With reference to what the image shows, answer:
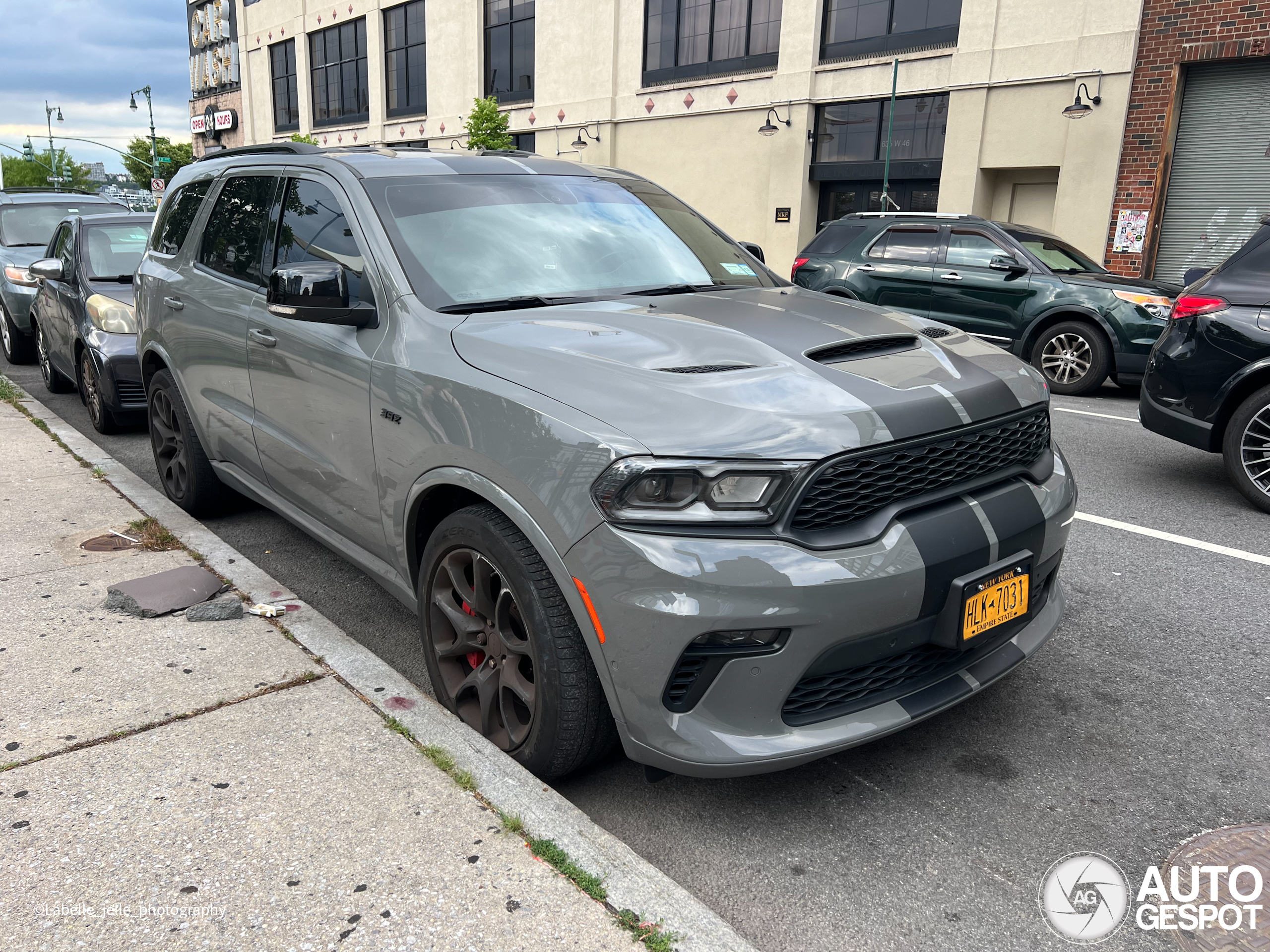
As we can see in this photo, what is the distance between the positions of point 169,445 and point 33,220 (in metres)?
8.93

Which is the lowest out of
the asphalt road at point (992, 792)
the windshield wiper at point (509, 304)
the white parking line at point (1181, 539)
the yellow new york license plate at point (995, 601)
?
the asphalt road at point (992, 792)

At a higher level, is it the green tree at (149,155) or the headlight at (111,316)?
the green tree at (149,155)

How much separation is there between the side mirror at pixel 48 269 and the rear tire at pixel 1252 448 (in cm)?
865

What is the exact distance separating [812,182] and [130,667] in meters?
20.0

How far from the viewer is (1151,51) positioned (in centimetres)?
1512

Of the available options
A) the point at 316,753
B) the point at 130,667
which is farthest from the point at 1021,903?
the point at 130,667

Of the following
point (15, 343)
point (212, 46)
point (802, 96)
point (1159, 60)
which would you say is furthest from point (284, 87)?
point (1159, 60)

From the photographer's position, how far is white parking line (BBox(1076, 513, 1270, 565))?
4.87m

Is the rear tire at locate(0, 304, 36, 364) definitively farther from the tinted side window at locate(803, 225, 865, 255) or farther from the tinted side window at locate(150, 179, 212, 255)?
the tinted side window at locate(803, 225, 865, 255)

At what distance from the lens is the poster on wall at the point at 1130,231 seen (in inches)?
610

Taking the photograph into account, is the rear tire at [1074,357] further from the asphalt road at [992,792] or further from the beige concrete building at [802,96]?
the beige concrete building at [802,96]

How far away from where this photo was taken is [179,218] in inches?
202

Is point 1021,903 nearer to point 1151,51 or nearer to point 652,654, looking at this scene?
point 652,654

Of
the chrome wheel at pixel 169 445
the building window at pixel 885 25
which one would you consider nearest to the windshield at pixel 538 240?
the chrome wheel at pixel 169 445
